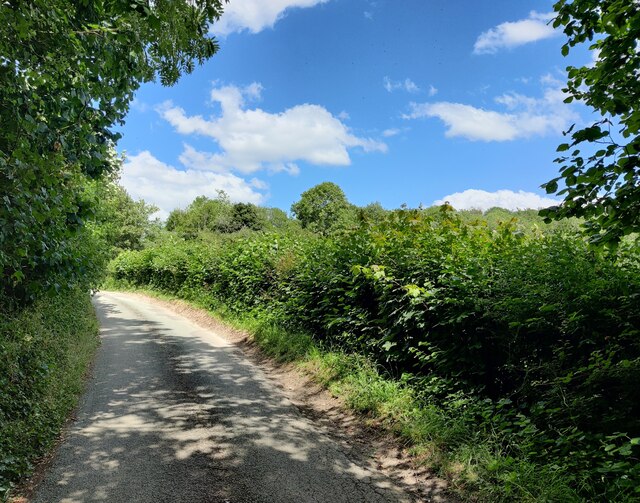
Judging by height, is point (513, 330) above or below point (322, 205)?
below

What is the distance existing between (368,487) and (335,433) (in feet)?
5.20

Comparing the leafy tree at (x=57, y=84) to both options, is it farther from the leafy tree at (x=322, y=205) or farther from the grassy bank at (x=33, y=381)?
the leafy tree at (x=322, y=205)

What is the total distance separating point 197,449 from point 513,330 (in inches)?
159

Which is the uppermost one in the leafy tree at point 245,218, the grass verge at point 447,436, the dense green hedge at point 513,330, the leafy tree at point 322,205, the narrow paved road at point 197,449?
the leafy tree at point 322,205

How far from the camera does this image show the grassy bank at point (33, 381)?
186 inches

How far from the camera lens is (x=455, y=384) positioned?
5562 mm

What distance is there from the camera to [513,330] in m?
4.84

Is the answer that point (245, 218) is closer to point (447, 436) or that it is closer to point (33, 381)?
point (33, 381)

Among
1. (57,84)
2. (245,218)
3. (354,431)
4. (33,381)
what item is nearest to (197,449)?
(354,431)

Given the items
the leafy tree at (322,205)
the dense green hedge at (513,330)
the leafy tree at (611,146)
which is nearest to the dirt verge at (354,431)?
the dense green hedge at (513,330)

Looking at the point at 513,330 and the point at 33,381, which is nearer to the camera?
the point at 513,330

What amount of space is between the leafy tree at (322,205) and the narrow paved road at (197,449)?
191ft

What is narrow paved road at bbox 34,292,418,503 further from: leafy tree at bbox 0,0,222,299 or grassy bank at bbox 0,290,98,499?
leafy tree at bbox 0,0,222,299

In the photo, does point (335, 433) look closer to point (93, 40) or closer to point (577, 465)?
point (577, 465)
